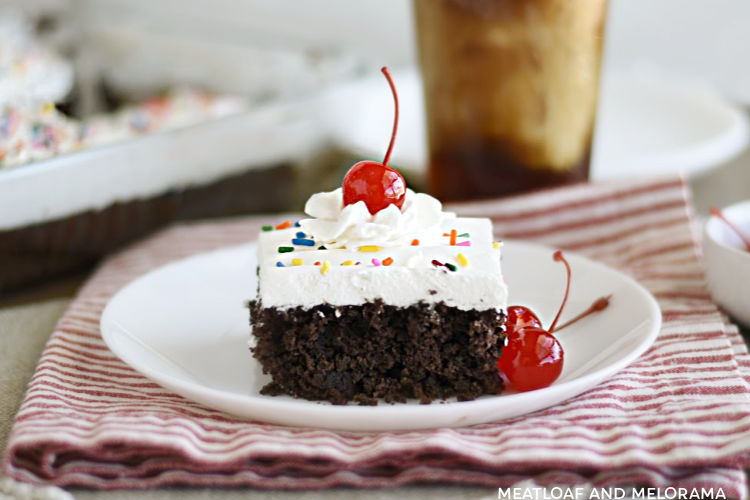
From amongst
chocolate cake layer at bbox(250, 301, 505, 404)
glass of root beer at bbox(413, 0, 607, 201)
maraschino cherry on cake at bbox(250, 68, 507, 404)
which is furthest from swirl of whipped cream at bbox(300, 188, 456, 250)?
glass of root beer at bbox(413, 0, 607, 201)

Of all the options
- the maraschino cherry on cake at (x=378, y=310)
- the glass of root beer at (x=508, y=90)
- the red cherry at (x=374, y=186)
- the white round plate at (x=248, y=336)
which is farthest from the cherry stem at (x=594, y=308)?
the glass of root beer at (x=508, y=90)

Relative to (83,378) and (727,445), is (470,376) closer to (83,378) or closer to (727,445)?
(727,445)

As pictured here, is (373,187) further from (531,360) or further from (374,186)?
(531,360)

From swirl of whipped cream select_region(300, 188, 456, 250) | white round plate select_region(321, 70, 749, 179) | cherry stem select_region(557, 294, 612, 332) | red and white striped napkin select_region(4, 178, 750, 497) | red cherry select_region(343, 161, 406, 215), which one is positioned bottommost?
white round plate select_region(321, 70, 749, 179)

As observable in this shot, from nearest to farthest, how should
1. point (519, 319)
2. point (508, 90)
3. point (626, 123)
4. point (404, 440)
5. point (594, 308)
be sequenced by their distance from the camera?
point (404, 440) < point (519, 319) < point (594, 308) < point (508, 90) < point (626, 123)

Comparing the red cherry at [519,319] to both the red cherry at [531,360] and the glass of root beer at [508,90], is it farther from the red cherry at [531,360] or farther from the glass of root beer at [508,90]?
the glass of root beer at [508,90]

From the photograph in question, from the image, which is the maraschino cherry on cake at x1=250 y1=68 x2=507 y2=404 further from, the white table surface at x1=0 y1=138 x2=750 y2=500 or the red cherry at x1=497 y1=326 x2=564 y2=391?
the white table surface at x1=0 y1=138 x2=750 y2=500

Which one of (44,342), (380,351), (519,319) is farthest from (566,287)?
(44,342)
